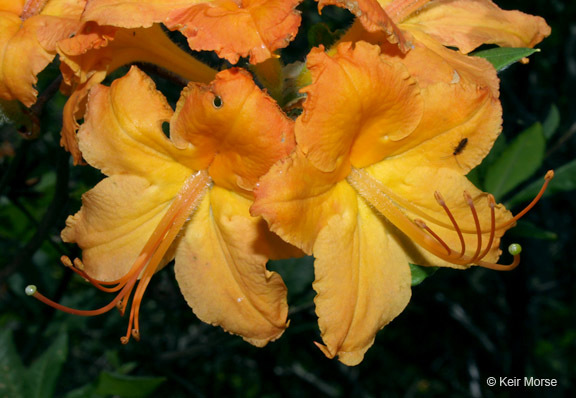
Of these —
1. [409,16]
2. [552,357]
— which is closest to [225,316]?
[409,16]

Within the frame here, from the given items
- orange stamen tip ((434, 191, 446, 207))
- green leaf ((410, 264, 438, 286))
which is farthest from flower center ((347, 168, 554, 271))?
green leaf ((410, 264, 438, 286))

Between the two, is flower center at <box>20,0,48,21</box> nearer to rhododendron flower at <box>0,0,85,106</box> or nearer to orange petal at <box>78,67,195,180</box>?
rhododendron flower at <box>0,0,85,106</box>

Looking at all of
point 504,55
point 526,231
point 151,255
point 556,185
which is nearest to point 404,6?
point 504,55

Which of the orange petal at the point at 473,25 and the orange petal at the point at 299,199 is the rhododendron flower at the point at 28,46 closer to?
the orange petal at the point at 299,199

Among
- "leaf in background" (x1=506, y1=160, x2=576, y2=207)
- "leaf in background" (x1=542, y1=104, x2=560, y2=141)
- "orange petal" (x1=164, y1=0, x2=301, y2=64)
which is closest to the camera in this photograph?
"orange petal" (x1=164, y1=0, x2=301, y2=64)

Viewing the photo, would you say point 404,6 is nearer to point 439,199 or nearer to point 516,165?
point 439,199

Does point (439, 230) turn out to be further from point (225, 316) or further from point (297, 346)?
point (297, 346)

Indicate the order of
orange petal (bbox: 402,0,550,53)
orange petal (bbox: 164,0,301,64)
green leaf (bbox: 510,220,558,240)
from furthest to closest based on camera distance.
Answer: green leaf (bbox: 510,220,558,240)
orange petal (bbox: 402,0,550,53)
orange petal (bbox: 164,0,301,64)
